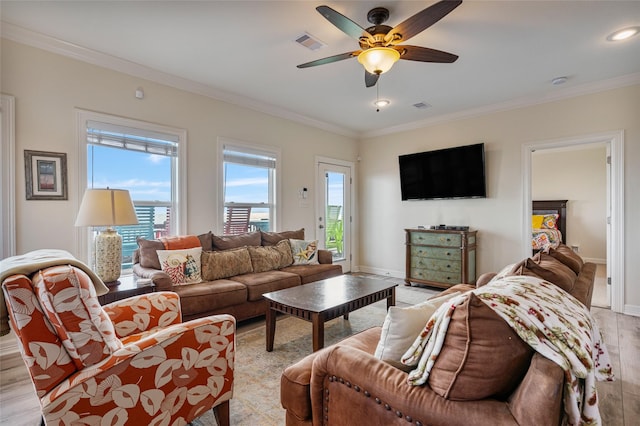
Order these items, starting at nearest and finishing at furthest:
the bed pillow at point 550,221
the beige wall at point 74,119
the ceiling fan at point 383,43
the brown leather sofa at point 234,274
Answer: the ceiling fan at point 383,43 → the beige wall at point 74,119 → the brown leather sofa at point 234,274 → the bed pillow at point 550,221

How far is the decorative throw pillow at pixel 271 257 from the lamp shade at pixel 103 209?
151 centimetres

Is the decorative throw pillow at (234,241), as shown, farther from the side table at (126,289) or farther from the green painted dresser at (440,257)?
the green painted dresser at (440,257)

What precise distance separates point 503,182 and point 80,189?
516cm

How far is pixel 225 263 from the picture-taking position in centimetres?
346

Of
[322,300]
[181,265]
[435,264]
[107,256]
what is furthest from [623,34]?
[107,256]

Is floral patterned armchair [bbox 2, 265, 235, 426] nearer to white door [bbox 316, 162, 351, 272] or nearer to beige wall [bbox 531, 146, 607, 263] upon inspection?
white door [bbox 316, 162, 351, 272]

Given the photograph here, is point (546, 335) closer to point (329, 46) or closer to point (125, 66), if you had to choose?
point (329, 46)

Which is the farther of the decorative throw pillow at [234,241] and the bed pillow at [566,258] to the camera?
the decorative throw pillow at [234,241]

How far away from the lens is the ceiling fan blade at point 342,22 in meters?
1.94

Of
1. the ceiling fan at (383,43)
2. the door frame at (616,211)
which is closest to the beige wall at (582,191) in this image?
the door frame at (616,211)

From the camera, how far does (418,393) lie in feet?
3.42

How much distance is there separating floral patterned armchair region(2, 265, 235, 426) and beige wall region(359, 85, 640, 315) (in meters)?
4.29

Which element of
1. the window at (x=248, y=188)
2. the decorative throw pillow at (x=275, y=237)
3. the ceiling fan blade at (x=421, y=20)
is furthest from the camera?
the window at (x=248, y=188)

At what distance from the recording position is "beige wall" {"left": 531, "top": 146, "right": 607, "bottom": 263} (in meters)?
6.77
